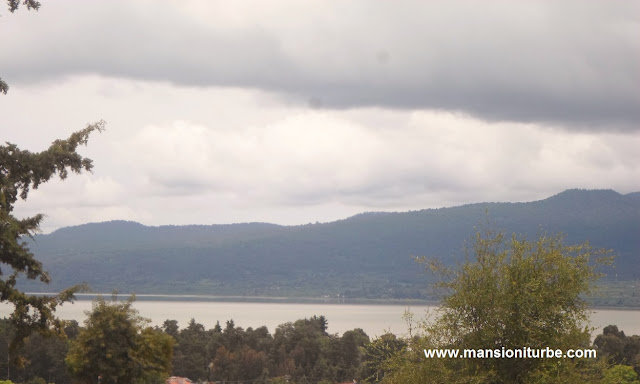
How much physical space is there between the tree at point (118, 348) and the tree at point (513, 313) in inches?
380

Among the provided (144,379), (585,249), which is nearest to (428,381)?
(585,249)

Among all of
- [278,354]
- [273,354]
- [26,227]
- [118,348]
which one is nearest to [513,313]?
[26,227]

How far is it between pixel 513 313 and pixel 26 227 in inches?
375

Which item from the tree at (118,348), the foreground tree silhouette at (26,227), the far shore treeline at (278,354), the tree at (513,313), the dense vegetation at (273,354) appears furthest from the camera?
the far shore treeline at (278,354)

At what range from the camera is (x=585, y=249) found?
62.6ft

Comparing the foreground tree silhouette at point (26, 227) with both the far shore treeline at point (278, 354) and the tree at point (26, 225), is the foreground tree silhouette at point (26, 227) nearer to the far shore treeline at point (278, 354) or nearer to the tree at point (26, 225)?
the tree at point (26, 225)

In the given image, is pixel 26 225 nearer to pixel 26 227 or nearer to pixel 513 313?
pixel 26 227

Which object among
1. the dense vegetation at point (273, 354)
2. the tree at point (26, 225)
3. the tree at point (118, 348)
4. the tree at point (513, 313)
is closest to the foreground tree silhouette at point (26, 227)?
the tree at point (26, 225)

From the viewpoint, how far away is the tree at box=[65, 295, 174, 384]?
2553cm

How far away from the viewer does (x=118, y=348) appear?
25.5 meters

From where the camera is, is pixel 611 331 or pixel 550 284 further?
pixel 611 331

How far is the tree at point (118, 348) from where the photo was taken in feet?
83.8

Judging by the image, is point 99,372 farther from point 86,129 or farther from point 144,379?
point 86,129

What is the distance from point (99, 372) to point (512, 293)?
13.9m
